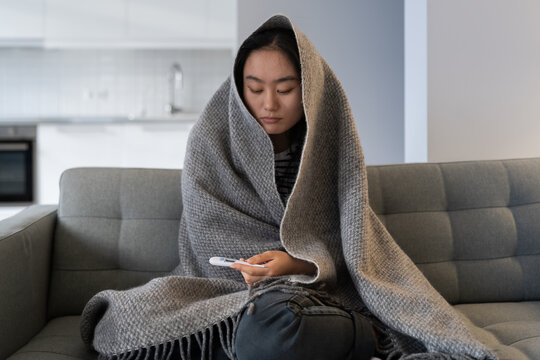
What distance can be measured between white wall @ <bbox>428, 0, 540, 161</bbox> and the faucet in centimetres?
250

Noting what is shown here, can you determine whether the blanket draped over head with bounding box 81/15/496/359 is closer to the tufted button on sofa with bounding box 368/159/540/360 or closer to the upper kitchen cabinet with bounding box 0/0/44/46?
the tufted button on sofa with bounding box 368/159/540/360

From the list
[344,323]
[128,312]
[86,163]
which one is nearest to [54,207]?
[128,312]

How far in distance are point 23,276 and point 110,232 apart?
292mm

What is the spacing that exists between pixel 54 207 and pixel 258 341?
910 mm

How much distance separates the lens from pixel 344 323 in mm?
1071

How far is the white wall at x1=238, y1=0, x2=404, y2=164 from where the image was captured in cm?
254

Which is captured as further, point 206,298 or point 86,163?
point 86,163

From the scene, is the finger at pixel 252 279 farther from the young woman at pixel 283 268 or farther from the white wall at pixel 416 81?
the white wall at pixel 416 81

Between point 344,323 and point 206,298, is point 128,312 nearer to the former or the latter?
point 206,298

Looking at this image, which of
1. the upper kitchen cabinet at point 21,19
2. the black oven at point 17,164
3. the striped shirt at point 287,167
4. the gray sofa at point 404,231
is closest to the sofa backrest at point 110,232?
the gray sofa at point 404,231

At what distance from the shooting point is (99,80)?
4.18m

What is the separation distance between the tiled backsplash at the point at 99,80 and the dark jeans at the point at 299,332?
3.28m

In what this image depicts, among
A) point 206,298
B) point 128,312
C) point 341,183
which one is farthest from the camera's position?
point 341,183

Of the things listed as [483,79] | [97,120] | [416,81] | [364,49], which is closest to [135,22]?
[97,120]
